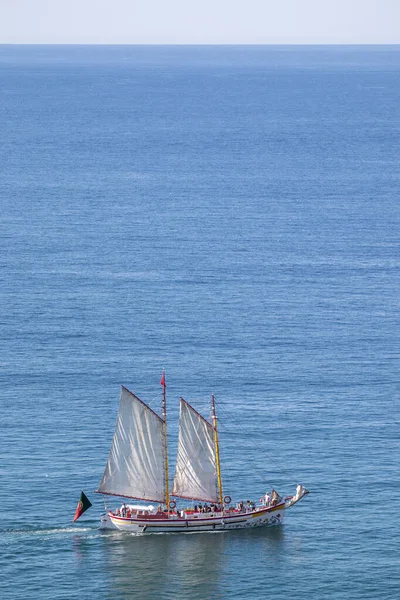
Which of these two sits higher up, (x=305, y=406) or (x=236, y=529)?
(x=305, y=406)

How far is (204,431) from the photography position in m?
142

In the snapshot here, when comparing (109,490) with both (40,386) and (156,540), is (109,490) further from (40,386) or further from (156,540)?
(40,386)

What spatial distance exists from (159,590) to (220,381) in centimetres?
5884

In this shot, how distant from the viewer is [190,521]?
138 m

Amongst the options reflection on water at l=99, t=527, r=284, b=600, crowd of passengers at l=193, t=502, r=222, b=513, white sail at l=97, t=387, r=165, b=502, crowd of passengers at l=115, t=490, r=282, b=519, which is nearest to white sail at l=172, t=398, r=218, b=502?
crowd of passengers at l=193, t=502, r=222, b=513

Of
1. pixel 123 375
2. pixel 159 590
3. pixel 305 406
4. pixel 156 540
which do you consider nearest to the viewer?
pixel 159 590

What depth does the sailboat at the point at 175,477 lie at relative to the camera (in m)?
139

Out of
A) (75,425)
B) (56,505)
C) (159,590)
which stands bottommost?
(159,590)

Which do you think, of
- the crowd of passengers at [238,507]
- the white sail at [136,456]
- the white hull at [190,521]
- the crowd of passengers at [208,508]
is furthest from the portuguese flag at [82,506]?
the crowd of passengers at [208,508]

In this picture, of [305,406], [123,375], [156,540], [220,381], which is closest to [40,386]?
[123,375]

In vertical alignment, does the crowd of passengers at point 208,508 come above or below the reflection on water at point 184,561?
above

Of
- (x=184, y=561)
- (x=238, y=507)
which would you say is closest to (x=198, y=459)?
(x=238, y=507)

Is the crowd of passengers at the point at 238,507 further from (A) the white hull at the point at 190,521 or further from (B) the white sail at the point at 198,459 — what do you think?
(B) the white sail at the point at 198,459

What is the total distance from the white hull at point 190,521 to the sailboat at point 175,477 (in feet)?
0.33
